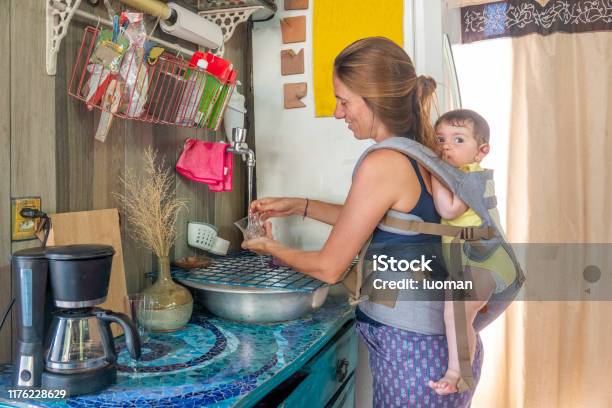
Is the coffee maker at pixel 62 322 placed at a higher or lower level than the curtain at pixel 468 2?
lower

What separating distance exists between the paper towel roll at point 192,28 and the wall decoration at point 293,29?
0.26m

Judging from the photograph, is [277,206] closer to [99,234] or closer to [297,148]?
[297,148]

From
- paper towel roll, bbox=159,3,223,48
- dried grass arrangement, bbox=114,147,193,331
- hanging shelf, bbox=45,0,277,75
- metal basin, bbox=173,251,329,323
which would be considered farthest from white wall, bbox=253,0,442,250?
dried grass arrangement, bbox=114,147,193,331

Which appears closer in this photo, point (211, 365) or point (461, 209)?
point (211, 365)

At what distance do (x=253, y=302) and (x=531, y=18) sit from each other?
873 millimetres

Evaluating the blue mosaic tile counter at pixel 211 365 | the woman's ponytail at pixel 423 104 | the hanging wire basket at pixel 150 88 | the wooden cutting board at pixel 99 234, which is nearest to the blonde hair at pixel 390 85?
the woman's ponytail at pixel 423 104

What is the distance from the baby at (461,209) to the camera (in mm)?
1009

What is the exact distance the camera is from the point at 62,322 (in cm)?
77

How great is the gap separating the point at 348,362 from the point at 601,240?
0.72 meters

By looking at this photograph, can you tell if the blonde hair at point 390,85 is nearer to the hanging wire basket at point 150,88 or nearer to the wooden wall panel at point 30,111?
the hanging wire basket at point 150,88

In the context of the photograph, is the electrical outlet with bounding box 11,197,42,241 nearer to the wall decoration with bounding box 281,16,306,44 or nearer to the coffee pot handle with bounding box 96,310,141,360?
the coffee pot handle with bounding box 96,310,141,360

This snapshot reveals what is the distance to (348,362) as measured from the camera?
4.51 ft

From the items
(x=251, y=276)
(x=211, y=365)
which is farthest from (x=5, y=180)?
(x=251, y=276)

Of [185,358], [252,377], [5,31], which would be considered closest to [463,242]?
[252,377]
